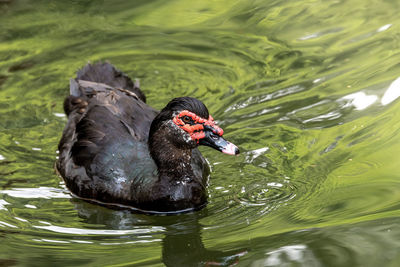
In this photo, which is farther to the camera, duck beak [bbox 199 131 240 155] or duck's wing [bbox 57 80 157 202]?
duck's wing [bbox 57 80 157 202]

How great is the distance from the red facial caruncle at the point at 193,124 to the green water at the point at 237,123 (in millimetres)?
735

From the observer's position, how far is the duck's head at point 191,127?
7.04 meters

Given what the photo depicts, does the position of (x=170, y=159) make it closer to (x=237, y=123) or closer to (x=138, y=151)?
(x=138, y=151)

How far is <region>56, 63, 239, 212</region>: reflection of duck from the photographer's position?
7.12 metres

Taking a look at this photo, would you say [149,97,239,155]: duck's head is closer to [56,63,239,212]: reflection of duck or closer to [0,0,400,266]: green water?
[56,63,239,212]: reflection of duck

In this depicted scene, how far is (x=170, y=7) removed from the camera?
12.3 meters

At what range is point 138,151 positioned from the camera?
7680 millimetres

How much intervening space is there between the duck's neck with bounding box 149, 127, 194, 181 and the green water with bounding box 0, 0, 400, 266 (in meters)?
0.41

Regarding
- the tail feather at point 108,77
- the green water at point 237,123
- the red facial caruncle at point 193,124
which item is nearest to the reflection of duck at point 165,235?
the green water at point 237,123

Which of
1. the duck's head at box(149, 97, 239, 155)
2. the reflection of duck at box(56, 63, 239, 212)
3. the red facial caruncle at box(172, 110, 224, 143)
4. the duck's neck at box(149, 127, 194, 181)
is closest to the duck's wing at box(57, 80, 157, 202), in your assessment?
the reflection of duck at box(56, 63, 239, 212)

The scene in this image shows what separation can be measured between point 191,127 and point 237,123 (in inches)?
77.2

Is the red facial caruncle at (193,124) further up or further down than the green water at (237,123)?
further up

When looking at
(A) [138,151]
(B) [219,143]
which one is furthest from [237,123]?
(B) [219,143]

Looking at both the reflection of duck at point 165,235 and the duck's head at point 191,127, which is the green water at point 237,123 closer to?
the reflection of duck at point 165,235
